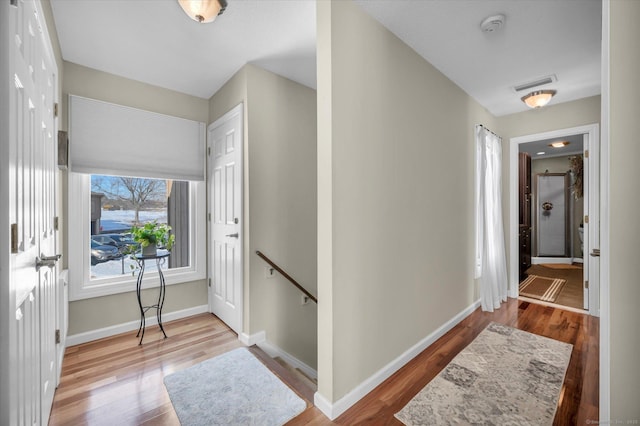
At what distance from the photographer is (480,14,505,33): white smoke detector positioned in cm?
194

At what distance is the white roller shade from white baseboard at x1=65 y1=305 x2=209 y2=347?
1525 mm

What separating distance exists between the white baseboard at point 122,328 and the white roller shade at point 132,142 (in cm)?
152

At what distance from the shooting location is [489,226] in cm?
341

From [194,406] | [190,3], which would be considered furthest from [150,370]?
[190,3]

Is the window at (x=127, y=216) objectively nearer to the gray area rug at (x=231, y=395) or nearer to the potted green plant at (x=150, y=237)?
the potted green plant at (x=150, y=237)

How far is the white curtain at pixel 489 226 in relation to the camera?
3.28 meters

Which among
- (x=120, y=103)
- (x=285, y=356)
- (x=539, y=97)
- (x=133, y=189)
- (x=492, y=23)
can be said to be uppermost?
(x=492, y=23)

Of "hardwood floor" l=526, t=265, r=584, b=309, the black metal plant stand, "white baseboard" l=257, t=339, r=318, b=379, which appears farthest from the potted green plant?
"hardwood floor" l=526, t=265, r=584, b=309

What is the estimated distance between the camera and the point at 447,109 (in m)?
2.81

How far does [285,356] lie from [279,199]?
1.54 m

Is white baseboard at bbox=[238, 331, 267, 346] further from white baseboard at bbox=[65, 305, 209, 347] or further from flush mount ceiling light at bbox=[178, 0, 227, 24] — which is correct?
flush mount ceiling light at bbox=[178, 0, 227, 24]

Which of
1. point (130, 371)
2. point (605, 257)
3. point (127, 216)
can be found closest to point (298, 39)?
point (605, 257)

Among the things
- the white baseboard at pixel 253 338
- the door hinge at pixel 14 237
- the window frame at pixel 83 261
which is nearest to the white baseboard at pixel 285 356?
the white baseboard at pixel 253 338

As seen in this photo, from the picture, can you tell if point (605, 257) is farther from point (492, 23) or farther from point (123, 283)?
point (123, 283)
